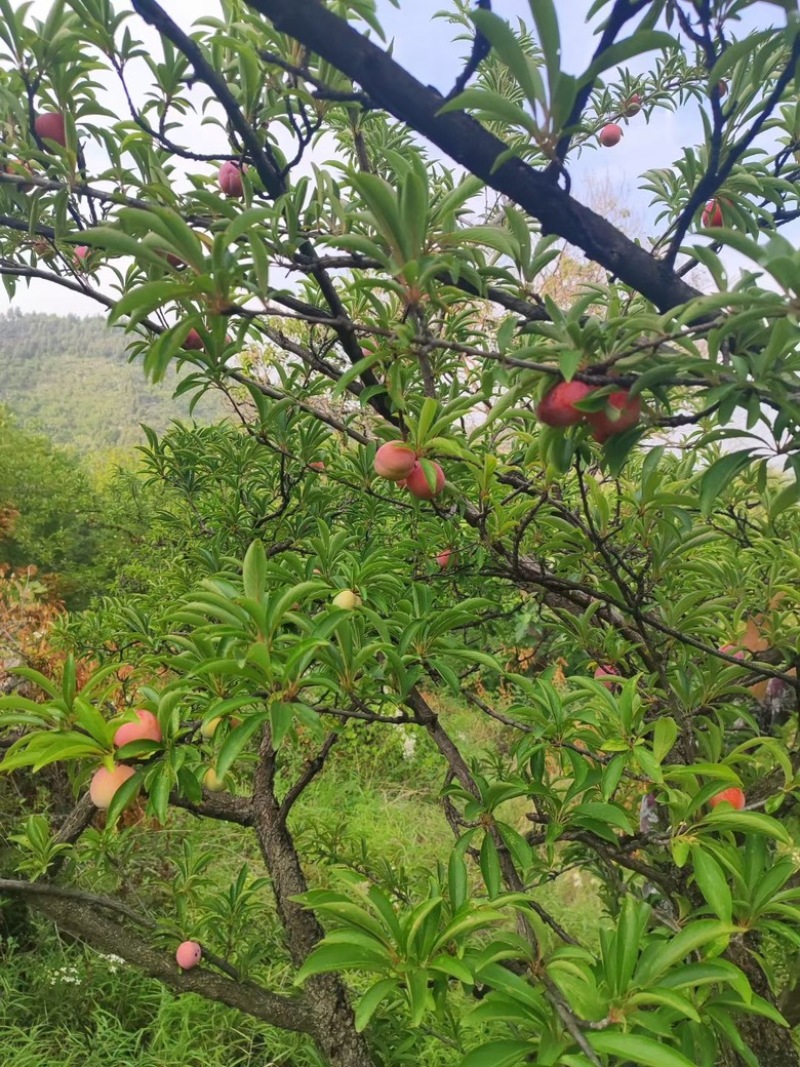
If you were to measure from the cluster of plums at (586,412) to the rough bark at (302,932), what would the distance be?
1.02 metres

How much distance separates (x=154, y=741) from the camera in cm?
81

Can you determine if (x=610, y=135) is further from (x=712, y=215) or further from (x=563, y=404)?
(x=563, y=404)

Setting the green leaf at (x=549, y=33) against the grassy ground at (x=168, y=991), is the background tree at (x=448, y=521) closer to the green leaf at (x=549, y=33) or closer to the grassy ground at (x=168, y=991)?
the green leaf at (x=549, y=33)

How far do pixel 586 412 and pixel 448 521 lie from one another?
2.21ft

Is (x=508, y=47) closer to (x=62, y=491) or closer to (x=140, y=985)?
(x=140, y=985)

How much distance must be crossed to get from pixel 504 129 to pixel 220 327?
6.78 feet

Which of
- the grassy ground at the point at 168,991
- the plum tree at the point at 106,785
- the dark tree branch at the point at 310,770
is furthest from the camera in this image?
the grassy ground at the point at 168,991

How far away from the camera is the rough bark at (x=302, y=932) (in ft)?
4.73

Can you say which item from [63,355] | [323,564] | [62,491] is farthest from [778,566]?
[63,355]

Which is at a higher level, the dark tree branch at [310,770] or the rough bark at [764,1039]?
the dark tree branch at [310,770]

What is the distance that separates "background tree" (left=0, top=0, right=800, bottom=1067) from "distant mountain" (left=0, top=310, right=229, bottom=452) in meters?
29.0

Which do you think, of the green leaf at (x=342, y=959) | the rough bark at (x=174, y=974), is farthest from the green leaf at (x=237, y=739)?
the rough bark at (x=174, y=974)

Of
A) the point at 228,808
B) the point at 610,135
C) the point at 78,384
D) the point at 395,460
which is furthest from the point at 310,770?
the point at 78,384

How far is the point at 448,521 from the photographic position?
1.38m
